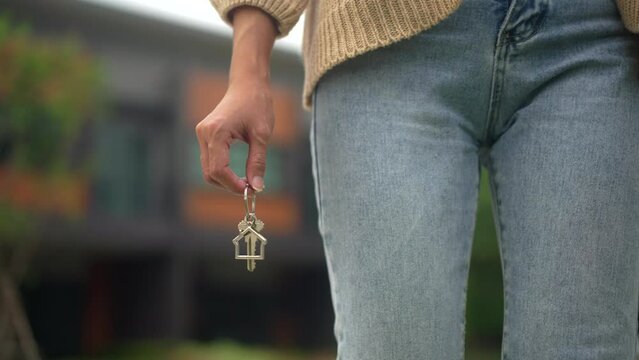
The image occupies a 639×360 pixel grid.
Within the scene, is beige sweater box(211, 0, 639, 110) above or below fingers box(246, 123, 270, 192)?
above

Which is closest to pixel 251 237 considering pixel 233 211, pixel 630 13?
pixel 630 13

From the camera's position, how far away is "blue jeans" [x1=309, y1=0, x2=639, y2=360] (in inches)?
49.0

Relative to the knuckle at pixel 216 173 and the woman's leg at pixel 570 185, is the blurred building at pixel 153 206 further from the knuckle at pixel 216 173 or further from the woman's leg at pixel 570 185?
the woman's leg at pixel 570 185

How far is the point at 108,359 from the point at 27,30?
5.69m

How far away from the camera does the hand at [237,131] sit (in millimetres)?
1279

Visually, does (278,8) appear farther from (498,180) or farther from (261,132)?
(498,180)

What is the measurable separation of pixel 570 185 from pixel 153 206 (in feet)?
43.7

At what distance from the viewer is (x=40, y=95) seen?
10414mm

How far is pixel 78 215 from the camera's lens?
12609 millimetres

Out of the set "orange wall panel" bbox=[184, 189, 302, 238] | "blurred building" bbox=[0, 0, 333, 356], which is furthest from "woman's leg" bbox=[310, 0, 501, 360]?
"orange wall panel" bbox=[184, 189, 302, 238]

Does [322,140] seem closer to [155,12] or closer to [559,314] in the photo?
[559,314]

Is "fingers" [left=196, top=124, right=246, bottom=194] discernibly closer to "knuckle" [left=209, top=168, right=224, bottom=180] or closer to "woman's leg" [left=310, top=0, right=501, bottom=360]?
"knuckle" [left=209, top=168, right=224, bottom=180]

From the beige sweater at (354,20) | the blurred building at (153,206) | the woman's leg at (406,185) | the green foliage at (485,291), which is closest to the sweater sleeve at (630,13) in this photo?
the beige sweater at (354,20)

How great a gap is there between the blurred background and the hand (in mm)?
9373
